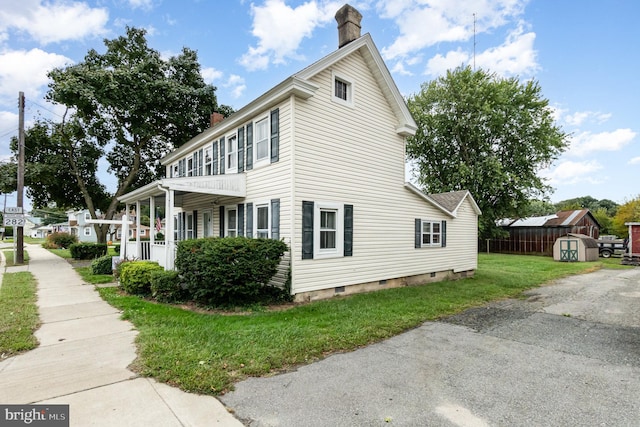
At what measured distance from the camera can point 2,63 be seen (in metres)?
16.9

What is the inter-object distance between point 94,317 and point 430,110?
1175 inches

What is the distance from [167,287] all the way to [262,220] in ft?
10.4

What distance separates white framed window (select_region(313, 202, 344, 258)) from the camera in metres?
9.01

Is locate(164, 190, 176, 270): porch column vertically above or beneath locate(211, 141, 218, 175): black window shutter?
beneath

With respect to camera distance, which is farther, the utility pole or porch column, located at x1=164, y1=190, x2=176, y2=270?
the utility pole

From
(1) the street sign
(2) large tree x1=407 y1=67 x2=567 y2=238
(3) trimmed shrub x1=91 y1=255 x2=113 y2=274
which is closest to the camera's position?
(3) trimmed shrub x1=91 y1=255 x2=113 y2=274

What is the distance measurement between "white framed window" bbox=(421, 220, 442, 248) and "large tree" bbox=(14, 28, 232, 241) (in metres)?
17.5

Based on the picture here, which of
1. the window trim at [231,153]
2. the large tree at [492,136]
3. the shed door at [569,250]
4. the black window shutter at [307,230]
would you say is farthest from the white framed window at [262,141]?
the shed door at [569,250]

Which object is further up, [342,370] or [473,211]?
[473,211]

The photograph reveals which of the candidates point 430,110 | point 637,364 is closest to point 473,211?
point 637,364

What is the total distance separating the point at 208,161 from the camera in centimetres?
1345

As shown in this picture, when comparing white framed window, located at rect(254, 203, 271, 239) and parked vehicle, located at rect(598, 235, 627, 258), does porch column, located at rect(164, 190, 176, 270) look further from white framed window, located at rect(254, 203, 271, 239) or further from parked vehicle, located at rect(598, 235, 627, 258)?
parked vehicle, located at rect(598, 235, 627, 258)

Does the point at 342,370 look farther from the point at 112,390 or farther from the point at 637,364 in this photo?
the point at 637,364

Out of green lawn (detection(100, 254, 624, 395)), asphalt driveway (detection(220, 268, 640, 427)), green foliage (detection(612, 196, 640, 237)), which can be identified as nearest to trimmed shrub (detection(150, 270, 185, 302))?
green lawn (detection(100, 254, 624, 395))
